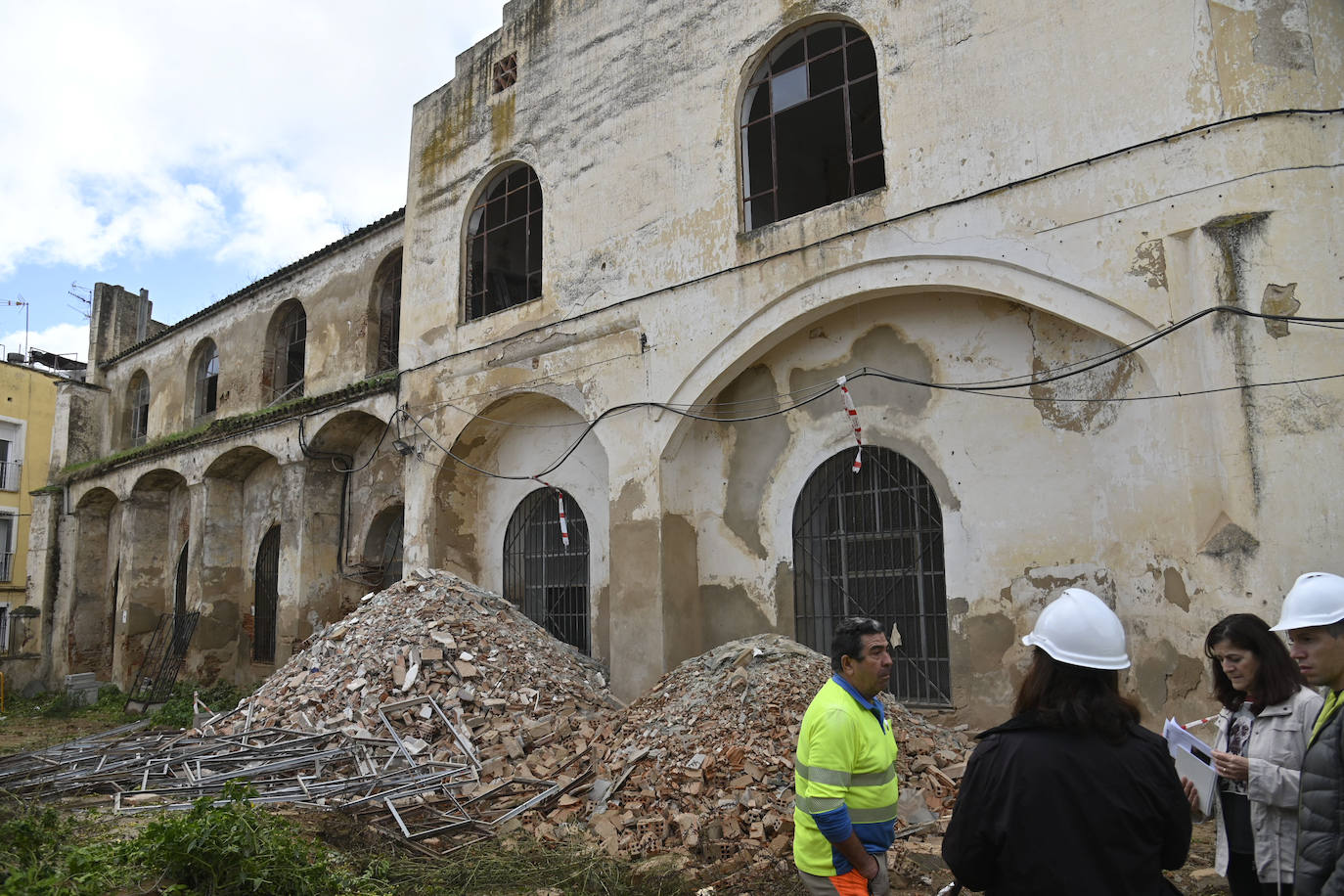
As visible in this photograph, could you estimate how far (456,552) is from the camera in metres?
12.5

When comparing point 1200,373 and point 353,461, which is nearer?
point 1200,373

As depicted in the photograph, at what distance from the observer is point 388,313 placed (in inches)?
584

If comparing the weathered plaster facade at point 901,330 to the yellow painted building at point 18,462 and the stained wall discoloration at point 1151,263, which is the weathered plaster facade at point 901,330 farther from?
the yellow painted building at point 18,462

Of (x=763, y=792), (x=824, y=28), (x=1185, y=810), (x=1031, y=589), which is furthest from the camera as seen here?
(x=824, y=28)

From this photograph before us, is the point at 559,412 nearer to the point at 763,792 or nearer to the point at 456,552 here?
the point at 456,552

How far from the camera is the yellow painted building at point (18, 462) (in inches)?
1005

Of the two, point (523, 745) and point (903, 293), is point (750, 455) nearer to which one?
point (903, 293)

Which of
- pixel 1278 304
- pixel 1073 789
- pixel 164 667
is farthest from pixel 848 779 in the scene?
pixel 164 667

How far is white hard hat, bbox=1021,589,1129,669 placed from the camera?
2252 mm

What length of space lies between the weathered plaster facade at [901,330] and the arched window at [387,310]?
0.14 metres

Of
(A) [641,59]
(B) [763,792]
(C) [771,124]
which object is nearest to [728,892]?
(B) [763,792]

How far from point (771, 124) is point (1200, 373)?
196 inches

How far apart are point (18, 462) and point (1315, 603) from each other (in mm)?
31330

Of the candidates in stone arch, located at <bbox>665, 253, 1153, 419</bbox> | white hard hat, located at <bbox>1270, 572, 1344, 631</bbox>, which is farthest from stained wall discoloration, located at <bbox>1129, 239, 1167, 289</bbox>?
white hard hat, located at <bbox>1270, 572, 1344, 631</bbox>
